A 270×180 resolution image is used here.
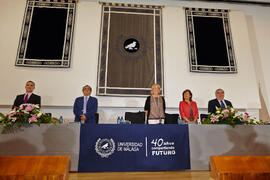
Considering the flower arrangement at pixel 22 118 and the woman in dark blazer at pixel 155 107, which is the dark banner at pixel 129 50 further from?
the flower arrangement at pixel 22 118

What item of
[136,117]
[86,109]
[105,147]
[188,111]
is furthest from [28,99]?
[188,111]

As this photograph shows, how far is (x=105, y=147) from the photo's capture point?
7.29ft

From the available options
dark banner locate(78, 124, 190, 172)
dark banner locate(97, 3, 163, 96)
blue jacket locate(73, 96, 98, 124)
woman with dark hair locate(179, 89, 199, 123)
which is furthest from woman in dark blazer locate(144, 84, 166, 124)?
dark banner locate(97, 3, 163, 96)

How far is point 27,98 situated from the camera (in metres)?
3.69

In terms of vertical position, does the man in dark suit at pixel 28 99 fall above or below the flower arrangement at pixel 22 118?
above

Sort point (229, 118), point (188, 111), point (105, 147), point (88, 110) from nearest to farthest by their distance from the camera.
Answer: point (105, 147), point (229, 118), point (188, 111), point (88, 110)

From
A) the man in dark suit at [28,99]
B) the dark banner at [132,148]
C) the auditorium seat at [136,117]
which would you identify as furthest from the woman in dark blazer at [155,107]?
the man in dark suit at [28,99]

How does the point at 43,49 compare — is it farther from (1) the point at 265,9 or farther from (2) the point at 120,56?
(1) the point at 265,9

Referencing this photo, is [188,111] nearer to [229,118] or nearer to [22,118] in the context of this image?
[229,118]

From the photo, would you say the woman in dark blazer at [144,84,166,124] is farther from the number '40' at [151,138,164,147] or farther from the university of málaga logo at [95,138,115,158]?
the university of málaga logo at [95,138,115,158]

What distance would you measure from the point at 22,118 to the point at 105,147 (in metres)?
1.05

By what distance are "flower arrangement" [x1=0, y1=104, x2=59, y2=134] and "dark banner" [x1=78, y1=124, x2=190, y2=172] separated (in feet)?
1.74

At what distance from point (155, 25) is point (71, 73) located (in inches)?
101

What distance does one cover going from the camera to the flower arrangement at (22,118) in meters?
2.24
